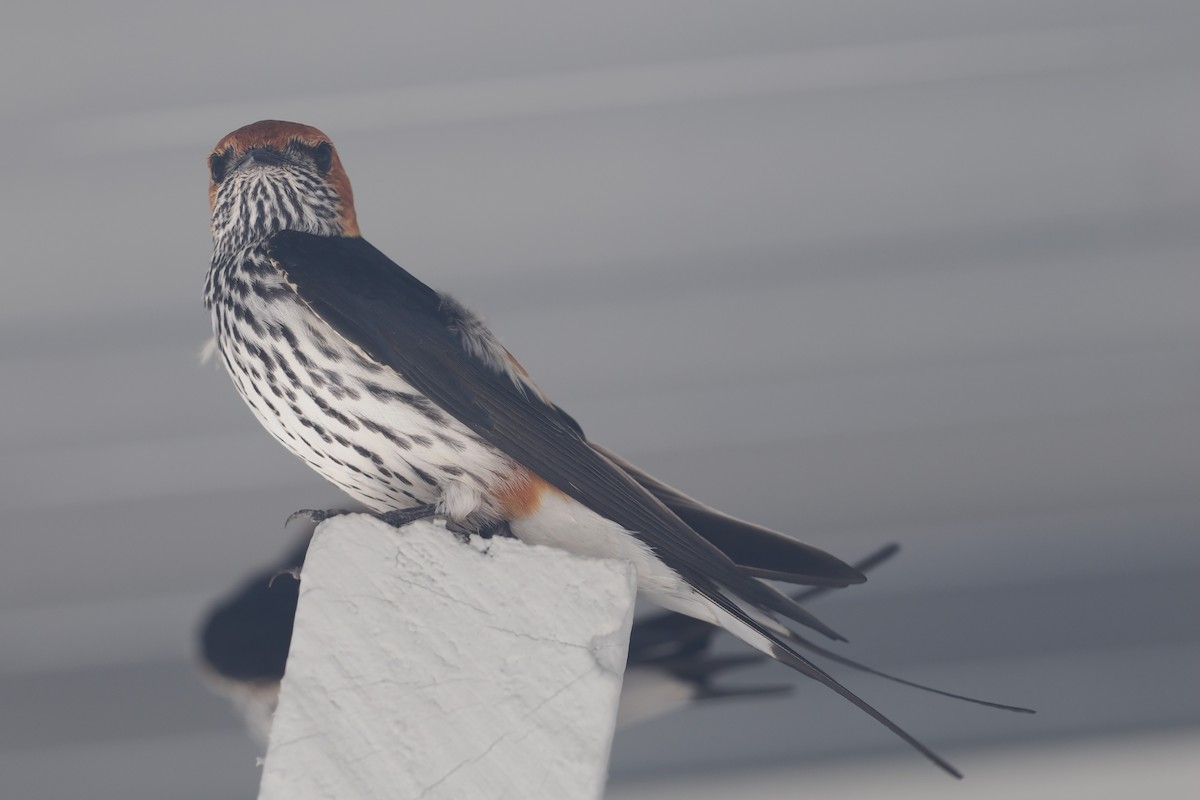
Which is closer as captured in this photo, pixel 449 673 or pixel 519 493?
pixel 449 673

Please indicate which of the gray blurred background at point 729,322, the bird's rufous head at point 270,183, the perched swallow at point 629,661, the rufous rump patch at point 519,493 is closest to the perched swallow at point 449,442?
the rufous rump patch at point 519,493

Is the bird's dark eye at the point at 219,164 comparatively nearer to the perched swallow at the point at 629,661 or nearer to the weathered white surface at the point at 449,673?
the perched swallow at the point at 629,661

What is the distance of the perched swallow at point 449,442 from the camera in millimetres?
1461

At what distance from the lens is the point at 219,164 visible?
181cm

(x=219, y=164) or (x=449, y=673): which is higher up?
(x=219, y=164)

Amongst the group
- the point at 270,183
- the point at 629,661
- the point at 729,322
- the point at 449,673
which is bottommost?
the point at 629,661

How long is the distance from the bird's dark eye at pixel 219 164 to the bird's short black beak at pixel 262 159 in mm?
33

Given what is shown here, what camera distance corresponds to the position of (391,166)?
2.31 metres

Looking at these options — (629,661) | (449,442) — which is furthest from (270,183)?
(629,661)

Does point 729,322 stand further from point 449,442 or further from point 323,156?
point 449,442

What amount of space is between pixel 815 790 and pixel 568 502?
3.85ft

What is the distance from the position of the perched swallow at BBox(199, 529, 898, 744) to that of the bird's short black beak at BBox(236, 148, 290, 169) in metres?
0.67

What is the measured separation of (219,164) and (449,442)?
0.65 metres

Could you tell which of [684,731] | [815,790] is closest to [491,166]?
[684,731]
